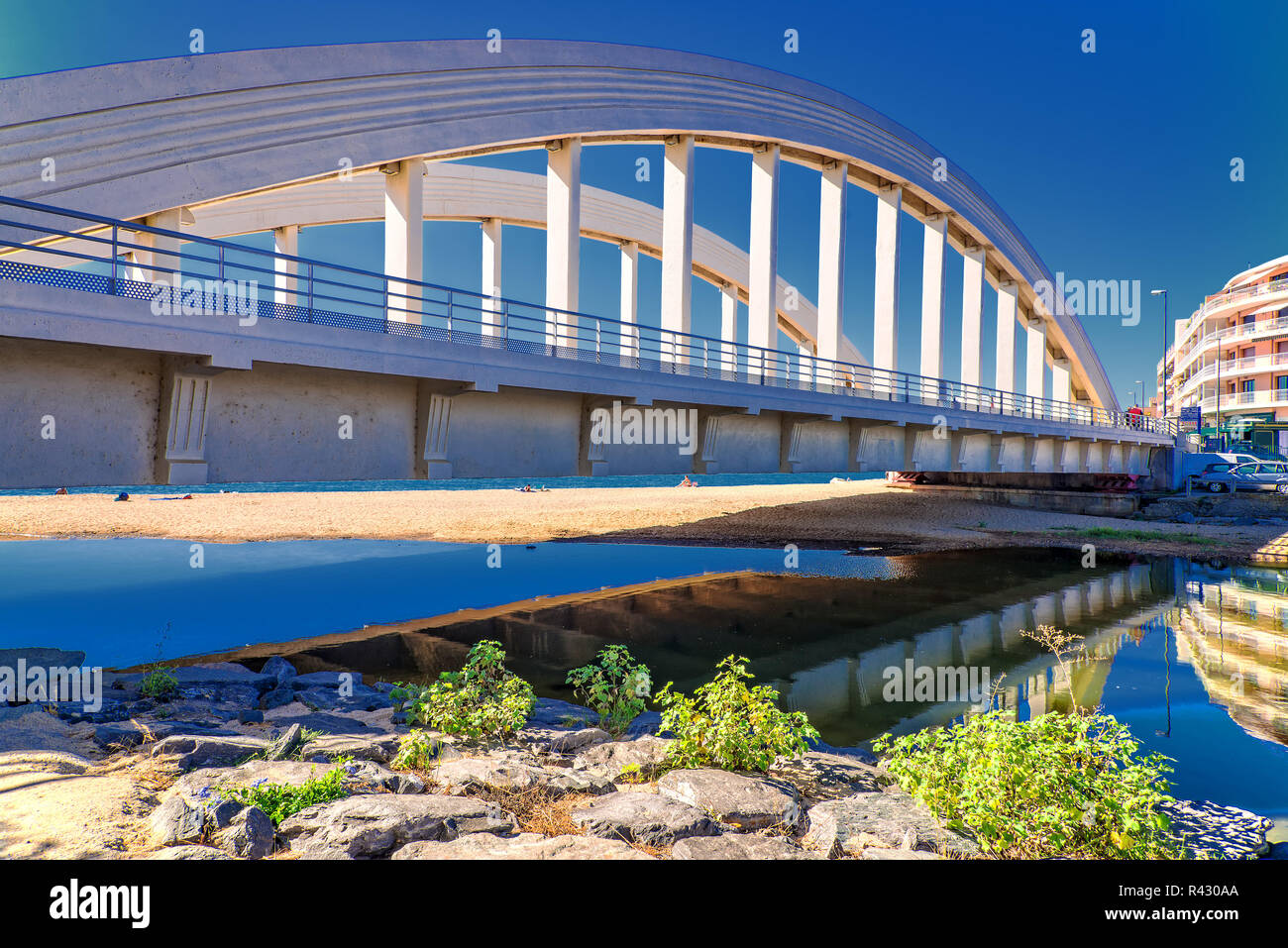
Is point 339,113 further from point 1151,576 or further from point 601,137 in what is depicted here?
point 1151,576

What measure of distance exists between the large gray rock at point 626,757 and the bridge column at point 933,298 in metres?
28.7

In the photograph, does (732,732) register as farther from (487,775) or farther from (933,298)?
(933,298)

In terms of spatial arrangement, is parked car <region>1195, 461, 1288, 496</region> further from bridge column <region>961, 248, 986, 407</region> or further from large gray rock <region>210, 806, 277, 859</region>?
large gray rock <region>210, 806, 277, 859</region>

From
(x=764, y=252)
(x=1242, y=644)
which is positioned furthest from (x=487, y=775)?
(x=764, y=252)

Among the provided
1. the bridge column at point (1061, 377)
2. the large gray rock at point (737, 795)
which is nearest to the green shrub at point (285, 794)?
the large gray rock at point (737, 795)

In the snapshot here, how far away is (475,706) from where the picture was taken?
8141 mm

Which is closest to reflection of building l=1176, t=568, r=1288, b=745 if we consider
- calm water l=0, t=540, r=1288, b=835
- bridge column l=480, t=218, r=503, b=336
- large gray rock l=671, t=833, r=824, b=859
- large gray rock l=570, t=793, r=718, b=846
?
calm water l=0, t=540, r=1288, b=835

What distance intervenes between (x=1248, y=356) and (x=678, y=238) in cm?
6733

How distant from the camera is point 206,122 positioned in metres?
12.8

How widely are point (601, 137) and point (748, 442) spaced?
10.1 m

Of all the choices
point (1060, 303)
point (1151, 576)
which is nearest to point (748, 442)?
point (1151, 576)

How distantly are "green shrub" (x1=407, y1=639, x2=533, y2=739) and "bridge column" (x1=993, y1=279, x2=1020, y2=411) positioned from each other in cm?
3956

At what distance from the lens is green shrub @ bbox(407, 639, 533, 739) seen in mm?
7727

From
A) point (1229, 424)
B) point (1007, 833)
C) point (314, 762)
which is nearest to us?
point (1007, 833)
